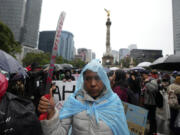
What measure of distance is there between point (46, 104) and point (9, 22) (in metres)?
70.8

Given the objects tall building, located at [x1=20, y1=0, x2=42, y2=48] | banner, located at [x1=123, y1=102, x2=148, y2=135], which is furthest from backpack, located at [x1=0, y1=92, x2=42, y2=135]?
tall building, located at [x1=20, y1=0, x2=42, y2=48]

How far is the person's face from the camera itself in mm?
1366

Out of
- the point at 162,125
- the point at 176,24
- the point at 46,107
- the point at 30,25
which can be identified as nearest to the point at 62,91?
the point at 46,107

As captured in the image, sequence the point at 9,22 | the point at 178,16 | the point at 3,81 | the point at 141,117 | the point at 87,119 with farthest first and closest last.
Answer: the point at 178,16 < the point at 9,22 < the point at 141,117 < the point at 87,119 < the point at 3,81

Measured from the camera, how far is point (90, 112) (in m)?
1.25

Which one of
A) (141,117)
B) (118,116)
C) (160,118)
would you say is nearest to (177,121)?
(160,118)

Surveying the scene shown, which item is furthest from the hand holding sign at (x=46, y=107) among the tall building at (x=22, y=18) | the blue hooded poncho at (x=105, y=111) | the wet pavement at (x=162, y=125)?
the tall building at (x=22, y=18)

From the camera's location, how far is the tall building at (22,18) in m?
55.1

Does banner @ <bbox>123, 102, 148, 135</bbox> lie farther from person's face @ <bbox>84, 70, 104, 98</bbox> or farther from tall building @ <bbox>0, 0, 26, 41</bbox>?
tall building @ <bbox>0, 0, 26, 41</bbox>

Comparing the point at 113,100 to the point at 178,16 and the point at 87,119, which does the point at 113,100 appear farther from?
the point at 178,16

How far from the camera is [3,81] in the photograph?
0.91 metres

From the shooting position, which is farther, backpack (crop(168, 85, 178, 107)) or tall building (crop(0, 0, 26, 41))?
tall building (crop(0, 0, 26, 41))

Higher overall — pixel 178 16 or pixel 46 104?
pixel 178 16

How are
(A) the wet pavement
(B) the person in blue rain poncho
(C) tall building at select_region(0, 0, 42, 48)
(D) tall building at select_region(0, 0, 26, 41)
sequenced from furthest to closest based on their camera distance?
(C) tall building at select_region(0, 0, 42, 48) → (D) tall building at select_region(0, 0, 26, 41) → (A) the wet pavement → (B) the person in blue rain poncho
